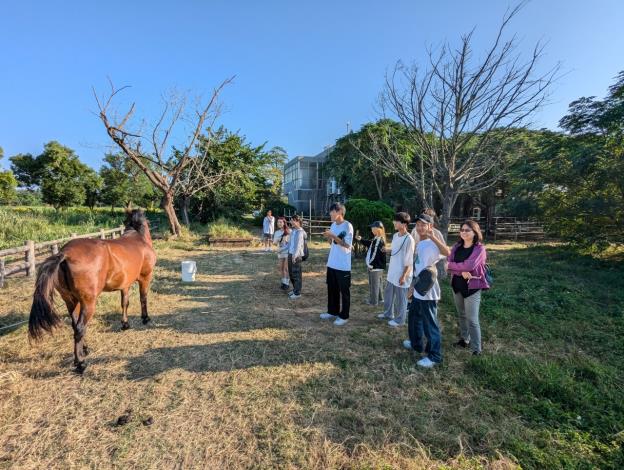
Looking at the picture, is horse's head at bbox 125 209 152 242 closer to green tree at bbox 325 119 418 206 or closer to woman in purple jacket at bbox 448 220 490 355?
woman in purple jacket at bbox 448 220 490 355

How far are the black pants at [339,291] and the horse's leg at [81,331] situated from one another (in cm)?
305

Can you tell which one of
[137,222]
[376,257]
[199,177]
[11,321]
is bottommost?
[11,321]

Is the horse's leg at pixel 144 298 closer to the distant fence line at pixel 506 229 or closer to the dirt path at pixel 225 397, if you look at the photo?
the dirt path at pixel 225 397

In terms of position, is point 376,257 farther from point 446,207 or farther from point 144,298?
point 144,298

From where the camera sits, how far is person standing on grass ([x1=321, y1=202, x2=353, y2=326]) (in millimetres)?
4484

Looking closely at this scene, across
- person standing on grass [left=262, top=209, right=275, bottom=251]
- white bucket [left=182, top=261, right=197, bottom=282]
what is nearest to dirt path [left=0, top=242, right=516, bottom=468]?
white bucket [left=182, top=261, right=197, bottom=282]

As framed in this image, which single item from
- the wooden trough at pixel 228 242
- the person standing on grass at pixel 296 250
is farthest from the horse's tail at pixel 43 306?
the wooden trough at pixel 228 242

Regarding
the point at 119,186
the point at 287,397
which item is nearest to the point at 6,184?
the point at 119,186

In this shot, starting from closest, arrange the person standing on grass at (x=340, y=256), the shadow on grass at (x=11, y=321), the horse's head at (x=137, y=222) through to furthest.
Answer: the shadow on grass at (x=11, y=321) → the person standing on grass at (x=340, y=256) → the horse's head at (x=137, y=222)

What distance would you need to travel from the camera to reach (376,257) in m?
5.20

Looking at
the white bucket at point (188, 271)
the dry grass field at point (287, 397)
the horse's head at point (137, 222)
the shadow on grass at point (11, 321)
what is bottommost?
the dry grass field at point (287, 397)

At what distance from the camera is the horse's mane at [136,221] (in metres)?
5.10

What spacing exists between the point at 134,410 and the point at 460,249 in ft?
12.3

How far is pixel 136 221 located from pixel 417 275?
447 centimetres
